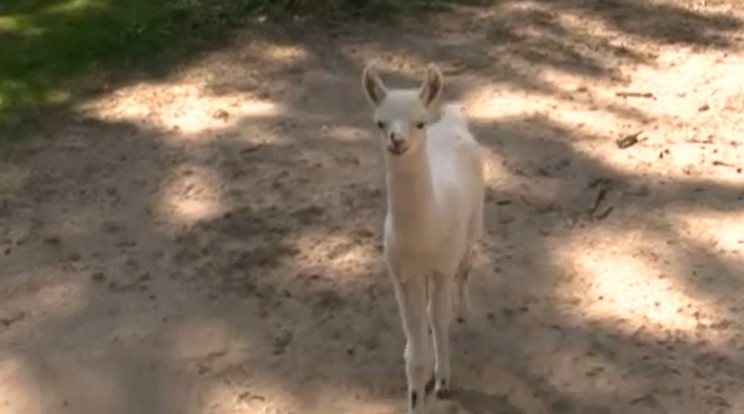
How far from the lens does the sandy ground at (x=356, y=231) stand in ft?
15.2

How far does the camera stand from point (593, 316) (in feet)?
16.2

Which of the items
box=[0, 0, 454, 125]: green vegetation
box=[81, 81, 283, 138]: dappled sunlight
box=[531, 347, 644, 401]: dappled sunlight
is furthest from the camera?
box=[0, 0, 454, 125]: green vegetation

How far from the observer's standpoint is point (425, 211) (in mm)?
3811

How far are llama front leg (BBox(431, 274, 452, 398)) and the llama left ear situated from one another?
0.63 metres

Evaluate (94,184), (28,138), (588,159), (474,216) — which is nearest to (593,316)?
(474,216)

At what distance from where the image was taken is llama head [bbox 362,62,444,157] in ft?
11.8

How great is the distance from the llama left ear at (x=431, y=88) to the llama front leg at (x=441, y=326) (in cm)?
63

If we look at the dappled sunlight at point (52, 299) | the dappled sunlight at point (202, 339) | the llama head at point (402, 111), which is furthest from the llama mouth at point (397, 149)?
the dappled sunlight at point (52, 299)

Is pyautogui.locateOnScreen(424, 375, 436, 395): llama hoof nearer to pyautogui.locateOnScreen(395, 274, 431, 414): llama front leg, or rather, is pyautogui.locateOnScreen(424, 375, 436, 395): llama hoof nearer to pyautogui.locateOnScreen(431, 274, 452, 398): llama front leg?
pyautogui.locateOnScreen(431, 274, 452, 398): llama front leg

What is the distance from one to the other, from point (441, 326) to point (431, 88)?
0.95 metres

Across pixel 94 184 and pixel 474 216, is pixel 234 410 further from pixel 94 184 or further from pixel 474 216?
pixel 94 184

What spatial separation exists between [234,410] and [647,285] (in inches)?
74.5

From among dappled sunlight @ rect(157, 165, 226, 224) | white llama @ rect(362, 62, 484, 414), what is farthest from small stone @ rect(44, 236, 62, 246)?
white llama @ rect(362, 62, 484, 414)

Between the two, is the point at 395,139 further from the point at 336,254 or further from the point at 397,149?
the point at 336,254
